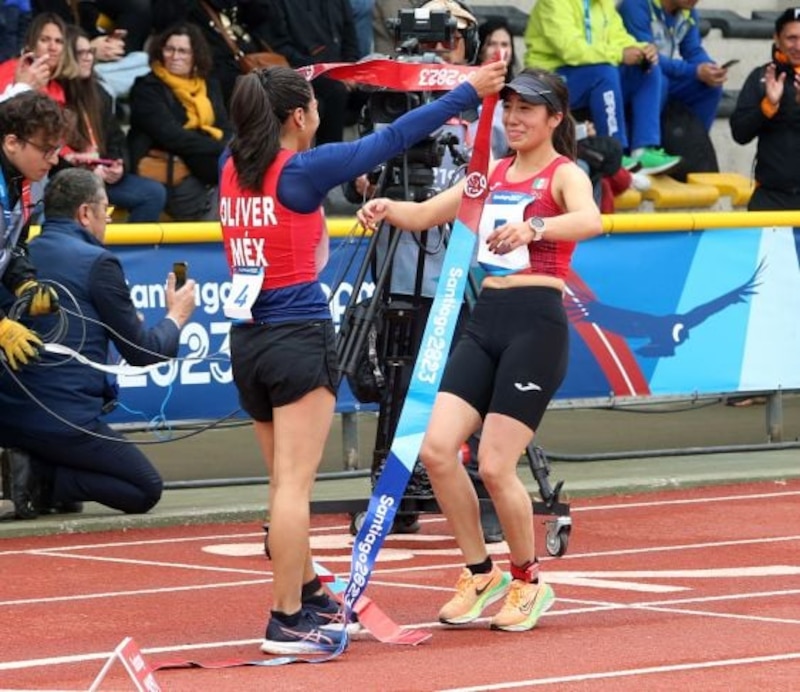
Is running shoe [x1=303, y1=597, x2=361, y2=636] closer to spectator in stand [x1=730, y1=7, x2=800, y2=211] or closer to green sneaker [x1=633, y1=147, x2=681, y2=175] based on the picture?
spectator in stand [x1=730, y1=7, x2=800, y2=211]

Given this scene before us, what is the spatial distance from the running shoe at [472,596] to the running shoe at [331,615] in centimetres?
37

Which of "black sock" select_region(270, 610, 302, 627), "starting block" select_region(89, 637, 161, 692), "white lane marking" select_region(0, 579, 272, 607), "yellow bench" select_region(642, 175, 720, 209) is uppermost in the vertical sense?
"starting block" select_region(89, 637, 161, 692)

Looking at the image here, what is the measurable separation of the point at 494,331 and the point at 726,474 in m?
4.96

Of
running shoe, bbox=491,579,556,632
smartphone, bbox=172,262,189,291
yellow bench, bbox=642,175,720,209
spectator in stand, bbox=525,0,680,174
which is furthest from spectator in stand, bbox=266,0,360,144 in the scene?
running shoe, bbox=491,579,556,632

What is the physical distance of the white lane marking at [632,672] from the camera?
279 inches

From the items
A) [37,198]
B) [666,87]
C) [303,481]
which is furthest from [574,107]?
[303,481]

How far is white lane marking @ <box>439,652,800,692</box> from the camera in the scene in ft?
23.3

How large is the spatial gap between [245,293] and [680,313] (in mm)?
6353

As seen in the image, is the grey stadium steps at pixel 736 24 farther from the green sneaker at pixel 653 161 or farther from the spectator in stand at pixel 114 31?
the spectator in stand at pixel 114 31

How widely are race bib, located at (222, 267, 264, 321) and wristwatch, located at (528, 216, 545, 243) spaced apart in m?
1.02

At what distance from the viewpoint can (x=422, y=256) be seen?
1045 cm

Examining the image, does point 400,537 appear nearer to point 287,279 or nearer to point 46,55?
point 287,279

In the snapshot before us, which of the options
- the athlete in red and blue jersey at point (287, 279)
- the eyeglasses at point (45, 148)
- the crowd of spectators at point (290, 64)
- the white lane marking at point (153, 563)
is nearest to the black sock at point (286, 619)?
the athlete in red and blue jersey at point (287, 279)

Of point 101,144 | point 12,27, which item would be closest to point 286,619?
point 101,144
